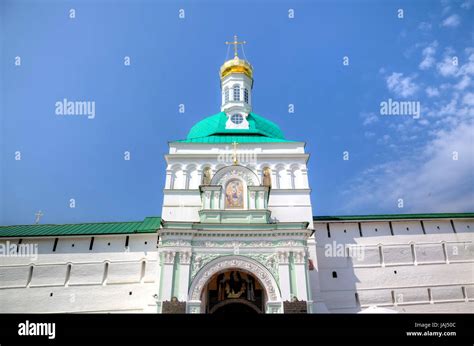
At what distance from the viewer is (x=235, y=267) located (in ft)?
41.9

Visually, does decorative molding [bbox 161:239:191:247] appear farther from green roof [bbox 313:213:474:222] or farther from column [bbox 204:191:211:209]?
green roof [bbox 313:213:474:222]

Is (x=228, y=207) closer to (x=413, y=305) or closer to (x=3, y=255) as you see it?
(x=413, y=305)

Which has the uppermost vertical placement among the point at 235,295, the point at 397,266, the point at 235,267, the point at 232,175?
the point at 232,175

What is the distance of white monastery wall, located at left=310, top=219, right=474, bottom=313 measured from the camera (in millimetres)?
16109

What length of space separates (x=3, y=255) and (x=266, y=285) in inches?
525

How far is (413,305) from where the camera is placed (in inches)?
634

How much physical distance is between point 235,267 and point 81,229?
9.37 metres

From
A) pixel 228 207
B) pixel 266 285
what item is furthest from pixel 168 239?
pixel 266 285

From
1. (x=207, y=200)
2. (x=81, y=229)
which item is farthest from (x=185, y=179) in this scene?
(x=81, y=229)

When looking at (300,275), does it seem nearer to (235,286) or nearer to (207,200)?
(235,286)

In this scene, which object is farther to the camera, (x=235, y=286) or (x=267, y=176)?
(x=267, y=176)
